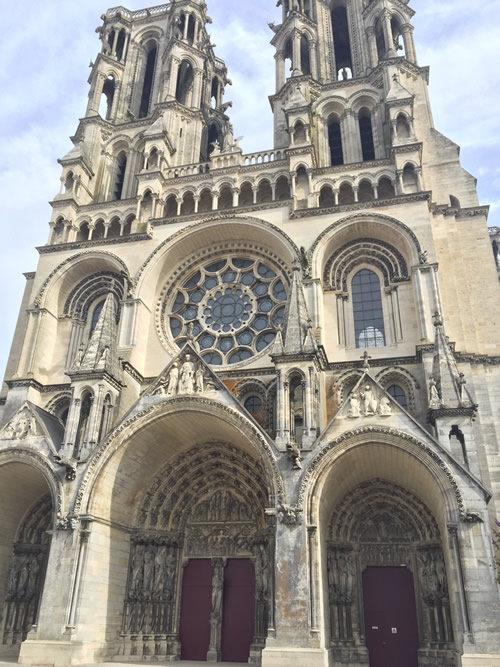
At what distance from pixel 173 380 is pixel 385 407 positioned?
5958 mm

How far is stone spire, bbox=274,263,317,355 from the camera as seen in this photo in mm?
16125

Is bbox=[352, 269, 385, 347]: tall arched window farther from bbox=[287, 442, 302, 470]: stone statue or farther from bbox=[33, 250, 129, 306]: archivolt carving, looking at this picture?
bbox=[33, 250, 129, 306]: archivolt carving

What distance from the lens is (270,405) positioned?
1783 cm

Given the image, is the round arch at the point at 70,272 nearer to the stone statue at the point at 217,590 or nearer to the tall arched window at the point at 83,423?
the tall arched window at the point at 83,423

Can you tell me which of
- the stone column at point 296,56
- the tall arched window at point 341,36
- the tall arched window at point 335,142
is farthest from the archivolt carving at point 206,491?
the tall arched window at point 341,36

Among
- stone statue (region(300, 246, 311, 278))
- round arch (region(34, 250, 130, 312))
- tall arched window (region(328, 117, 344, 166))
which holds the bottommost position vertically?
stone statue (region(300, 246, 311, 278))

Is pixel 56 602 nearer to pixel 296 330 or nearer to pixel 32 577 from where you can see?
pixel 32 577

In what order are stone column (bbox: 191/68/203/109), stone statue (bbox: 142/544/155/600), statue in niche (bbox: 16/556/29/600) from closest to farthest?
stone statue (bbox: 142/544/155/600) < statue in niche (bbox: 16/556/29/600) < stone column (bbox: 191/68/203/109)

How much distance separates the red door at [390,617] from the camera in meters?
15.5

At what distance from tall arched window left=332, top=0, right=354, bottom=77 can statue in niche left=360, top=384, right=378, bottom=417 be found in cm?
2015

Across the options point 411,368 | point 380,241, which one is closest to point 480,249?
point 380,241

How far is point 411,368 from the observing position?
1755cm

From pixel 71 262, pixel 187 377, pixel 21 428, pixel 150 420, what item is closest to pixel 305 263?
pixel 187 377

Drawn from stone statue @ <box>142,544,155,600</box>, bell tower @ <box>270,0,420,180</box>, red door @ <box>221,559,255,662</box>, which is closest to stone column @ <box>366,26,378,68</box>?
bell tower @ <box>270,0,420,180</box>
